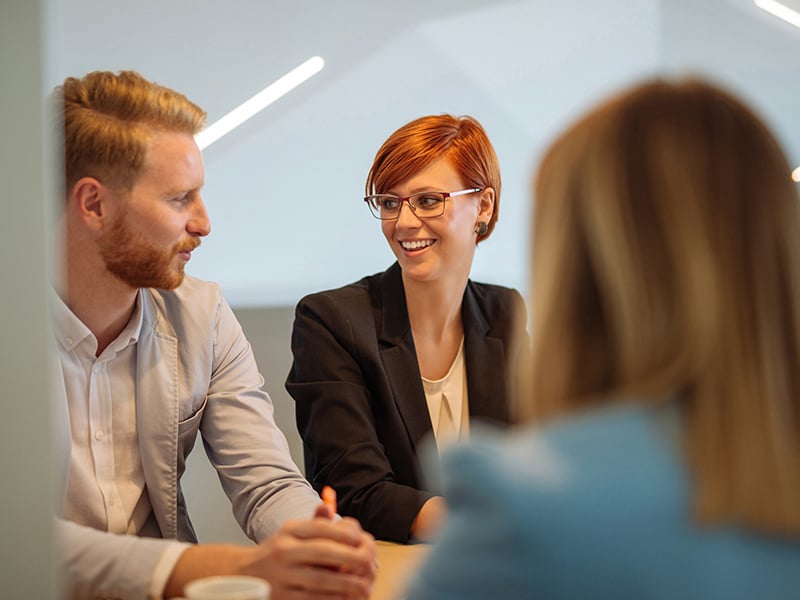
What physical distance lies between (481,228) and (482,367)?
0.40 metres

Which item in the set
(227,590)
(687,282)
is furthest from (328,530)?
(687,282)

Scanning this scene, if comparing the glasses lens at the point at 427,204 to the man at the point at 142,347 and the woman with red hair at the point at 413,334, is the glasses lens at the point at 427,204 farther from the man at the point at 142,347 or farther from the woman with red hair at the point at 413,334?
the man at the point at 142,347

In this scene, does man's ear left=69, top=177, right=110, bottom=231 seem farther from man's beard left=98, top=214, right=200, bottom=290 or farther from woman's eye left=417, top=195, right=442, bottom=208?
woman's eye left=417, top=195, right=442, bottom=208

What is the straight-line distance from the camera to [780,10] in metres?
2.75

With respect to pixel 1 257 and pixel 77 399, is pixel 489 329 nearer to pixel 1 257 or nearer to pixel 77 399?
pixel 77 399

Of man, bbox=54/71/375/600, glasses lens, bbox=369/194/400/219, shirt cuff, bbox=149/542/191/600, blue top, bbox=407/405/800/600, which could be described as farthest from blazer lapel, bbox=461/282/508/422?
blue top, bbox=407/405/800/600

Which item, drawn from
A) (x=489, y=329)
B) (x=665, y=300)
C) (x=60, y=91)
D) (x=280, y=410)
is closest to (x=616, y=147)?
(x=665, y=300)

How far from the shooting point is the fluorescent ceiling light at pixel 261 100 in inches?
113

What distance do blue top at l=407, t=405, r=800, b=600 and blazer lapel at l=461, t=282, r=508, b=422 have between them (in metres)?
1.37

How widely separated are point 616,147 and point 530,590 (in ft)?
1.11

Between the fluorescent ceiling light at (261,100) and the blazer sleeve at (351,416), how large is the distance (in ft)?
3.41

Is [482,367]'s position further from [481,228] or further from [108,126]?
[108,126]

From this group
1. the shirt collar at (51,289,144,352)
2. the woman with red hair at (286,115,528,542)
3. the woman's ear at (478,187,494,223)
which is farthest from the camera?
the woman's ear at (478,187,494,223)

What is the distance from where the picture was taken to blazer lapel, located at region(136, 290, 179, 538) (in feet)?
5.28
